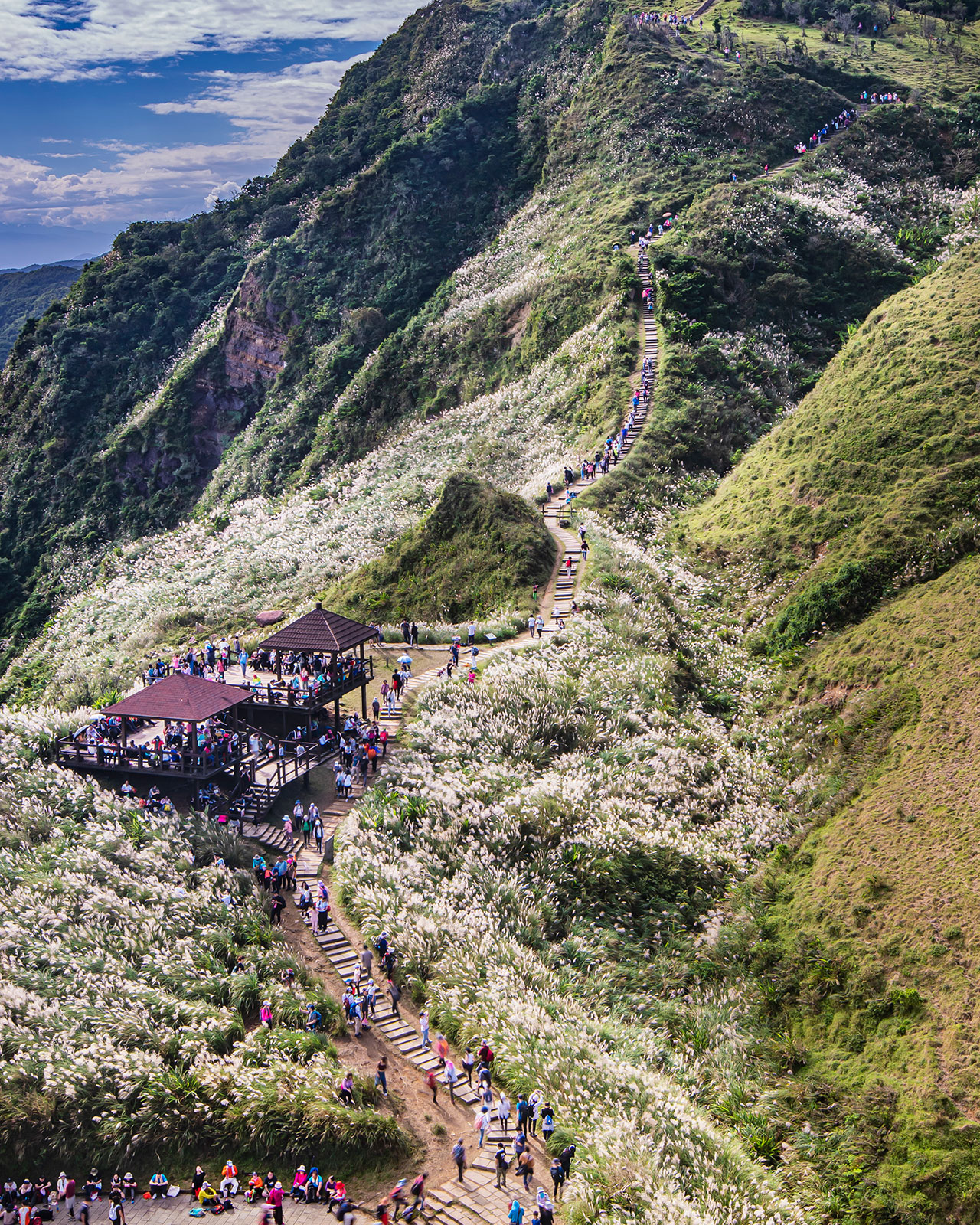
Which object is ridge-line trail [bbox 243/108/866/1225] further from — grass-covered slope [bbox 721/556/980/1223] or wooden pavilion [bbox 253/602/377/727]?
grass-covered slope [bbox 721/556/980/1223]

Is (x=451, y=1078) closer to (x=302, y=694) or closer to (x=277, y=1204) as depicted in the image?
(x=277, y=1204)

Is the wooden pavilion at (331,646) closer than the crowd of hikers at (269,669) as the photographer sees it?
Yes

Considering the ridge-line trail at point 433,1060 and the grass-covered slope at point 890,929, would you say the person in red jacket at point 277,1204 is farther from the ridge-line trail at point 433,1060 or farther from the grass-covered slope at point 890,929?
the grass-covered slope at point 890,929

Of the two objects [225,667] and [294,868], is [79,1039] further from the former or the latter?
[225,667]

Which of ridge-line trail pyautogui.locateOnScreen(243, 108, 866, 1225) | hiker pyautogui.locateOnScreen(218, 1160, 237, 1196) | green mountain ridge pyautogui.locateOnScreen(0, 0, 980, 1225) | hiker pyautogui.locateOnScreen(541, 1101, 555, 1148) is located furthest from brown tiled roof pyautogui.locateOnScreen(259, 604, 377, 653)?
hiker pyautogui.locateOnScreen(541, 1101, 555, 1148)

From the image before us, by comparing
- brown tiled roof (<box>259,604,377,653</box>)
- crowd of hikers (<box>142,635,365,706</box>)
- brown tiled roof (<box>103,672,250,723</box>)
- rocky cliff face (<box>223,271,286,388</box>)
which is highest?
rocky cliff face (<box>223,271,286,388</box>)

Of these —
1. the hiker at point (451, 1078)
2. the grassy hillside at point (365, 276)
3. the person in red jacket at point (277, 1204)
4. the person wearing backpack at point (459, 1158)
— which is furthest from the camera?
the grassy hillside at point (365, 276)

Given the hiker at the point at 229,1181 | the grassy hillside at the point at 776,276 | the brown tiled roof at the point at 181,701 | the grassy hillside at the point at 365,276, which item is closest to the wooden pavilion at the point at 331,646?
the brown tiled roof at the point at 181,701
